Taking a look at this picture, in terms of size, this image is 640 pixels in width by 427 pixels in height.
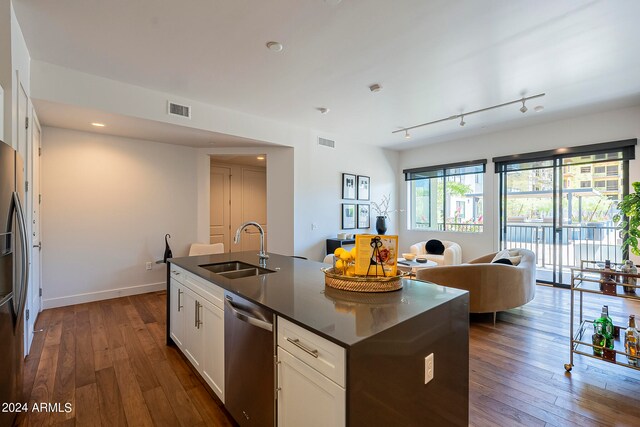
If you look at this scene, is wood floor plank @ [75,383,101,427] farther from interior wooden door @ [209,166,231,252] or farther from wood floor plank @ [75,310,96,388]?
interior wooden door @ [209,166,231,252]

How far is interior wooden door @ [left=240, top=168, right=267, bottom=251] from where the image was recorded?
693 cm

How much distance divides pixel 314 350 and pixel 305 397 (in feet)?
0.74

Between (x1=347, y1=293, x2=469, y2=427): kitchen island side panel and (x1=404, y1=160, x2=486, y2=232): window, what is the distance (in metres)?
5.16

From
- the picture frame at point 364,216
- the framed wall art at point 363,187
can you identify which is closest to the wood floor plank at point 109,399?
the picture frame at point 364,216

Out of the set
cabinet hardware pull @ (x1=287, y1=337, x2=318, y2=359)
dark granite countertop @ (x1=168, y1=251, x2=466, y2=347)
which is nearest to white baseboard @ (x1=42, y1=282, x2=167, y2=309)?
dark granite countertop @ (x1=168, y1=251, x2=466, y2=347)

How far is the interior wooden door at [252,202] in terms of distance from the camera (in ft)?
22.7

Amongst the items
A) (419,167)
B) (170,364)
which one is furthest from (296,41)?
(419,167)

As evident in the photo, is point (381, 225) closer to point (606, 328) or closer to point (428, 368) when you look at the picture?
point (606, 328)

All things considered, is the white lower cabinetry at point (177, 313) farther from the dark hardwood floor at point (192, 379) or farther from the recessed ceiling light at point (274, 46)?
the recessed ceiling light at point (274, 46)

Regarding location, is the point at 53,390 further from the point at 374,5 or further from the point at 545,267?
the point at 545,267

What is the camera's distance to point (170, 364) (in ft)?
8.32

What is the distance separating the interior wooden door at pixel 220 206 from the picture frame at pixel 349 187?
2.61 metres

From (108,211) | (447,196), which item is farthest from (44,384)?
(447,196)

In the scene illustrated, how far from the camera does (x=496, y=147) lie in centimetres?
573
